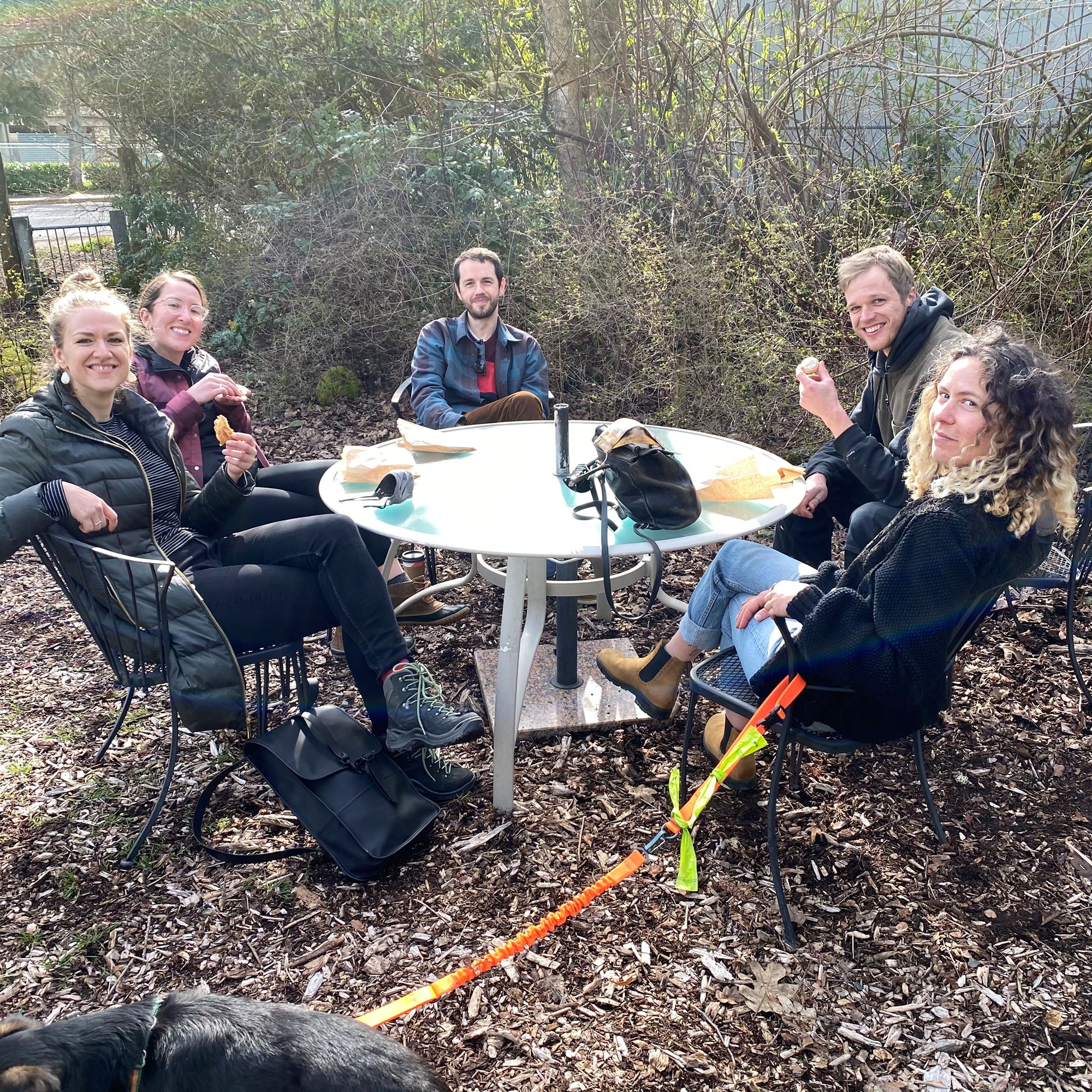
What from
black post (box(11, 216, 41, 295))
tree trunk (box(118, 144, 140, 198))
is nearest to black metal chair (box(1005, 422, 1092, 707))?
tree trunk (box(118, 144, 140, 198))

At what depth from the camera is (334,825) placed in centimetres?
242

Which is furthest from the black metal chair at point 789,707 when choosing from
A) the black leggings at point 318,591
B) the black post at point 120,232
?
the black post at point 120,232

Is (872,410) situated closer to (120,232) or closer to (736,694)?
(736,694)

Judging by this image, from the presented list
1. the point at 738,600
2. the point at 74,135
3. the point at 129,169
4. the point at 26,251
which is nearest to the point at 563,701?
the point at 738,600

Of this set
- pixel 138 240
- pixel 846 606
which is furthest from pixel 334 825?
pixel 138 240

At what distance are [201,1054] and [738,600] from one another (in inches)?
67.0

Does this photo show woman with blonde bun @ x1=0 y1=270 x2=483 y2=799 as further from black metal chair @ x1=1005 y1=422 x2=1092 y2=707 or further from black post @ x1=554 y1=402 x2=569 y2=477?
black metal chair @ x1=1005 y1=422 x2=1092 y2=707

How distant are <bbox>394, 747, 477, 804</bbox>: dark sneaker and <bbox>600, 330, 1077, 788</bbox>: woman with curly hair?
95 centimetres

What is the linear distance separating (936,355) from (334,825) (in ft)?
8.07

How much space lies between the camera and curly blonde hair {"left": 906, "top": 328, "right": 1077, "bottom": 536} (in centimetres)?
202

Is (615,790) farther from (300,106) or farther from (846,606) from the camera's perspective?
(300,106)

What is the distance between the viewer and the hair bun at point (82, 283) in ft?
9.12

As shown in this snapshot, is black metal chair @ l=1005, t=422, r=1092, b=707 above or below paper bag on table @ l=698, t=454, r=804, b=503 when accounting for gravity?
below

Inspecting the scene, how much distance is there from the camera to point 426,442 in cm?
324
